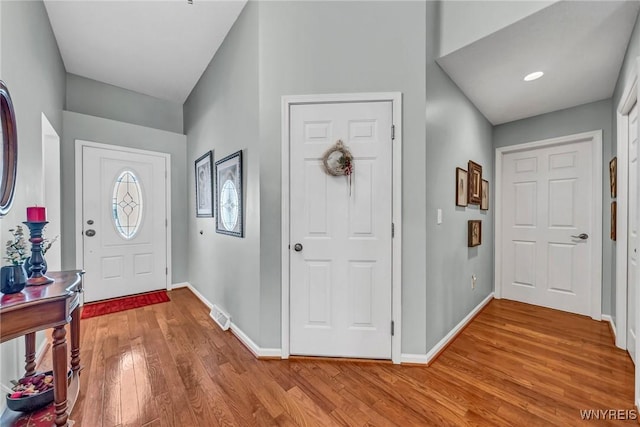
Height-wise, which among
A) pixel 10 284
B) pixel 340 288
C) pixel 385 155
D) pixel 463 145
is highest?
pixel 463 145

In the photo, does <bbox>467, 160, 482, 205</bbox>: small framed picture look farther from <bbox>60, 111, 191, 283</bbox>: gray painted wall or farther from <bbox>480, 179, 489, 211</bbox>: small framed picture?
<bbox>60, 111, 191, 283</bbox>: gray painted wall

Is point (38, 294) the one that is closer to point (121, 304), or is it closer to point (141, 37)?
point (121, 304)

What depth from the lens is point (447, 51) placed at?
201 centimetres

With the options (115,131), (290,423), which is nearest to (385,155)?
(290,423)

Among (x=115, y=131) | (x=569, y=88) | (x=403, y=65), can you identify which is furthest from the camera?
(x=115, y=131)

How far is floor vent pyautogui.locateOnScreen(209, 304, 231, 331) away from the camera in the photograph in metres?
2.56

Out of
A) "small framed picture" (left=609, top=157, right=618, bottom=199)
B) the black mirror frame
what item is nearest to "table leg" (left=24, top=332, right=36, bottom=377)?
the black mirror frame

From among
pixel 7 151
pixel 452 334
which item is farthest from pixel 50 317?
pixel 452 334

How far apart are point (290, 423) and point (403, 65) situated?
2.45 m

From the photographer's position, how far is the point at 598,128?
271cm

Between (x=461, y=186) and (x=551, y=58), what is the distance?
116 centimetres

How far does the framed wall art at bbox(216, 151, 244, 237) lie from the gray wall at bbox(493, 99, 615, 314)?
3.47 m

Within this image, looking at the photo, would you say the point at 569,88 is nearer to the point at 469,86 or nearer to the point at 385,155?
the point at 469,86

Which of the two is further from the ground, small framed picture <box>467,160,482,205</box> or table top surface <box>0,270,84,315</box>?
small framed picture <box>467,160,482,205</box>
